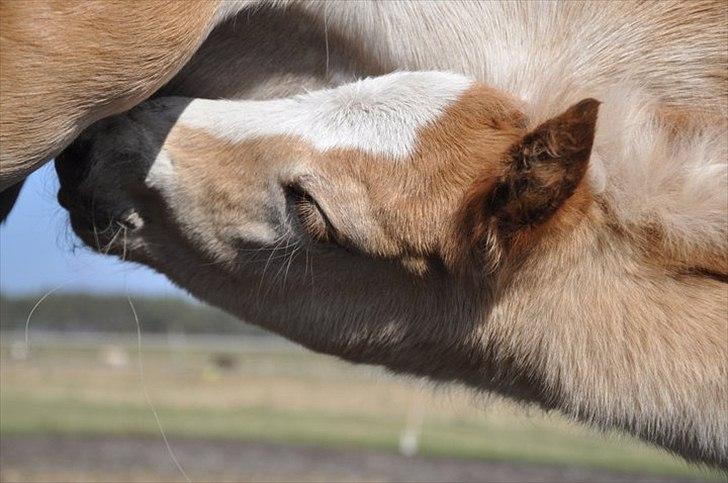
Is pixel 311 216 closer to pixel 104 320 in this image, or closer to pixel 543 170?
pixel 543 170

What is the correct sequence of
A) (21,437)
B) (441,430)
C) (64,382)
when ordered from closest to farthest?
(21,437) → (441,430) → (64,382)

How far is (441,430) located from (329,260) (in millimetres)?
22768

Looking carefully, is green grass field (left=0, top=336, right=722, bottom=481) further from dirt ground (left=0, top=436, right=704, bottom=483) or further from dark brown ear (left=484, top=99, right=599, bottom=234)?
dark brown ear (left=484, top=99, right=599, bottom=234)

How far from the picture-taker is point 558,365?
11.4ft

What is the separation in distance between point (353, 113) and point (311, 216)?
0.37 meters

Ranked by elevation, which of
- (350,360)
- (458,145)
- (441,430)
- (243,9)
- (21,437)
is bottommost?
(441,430)

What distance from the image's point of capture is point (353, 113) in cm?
351

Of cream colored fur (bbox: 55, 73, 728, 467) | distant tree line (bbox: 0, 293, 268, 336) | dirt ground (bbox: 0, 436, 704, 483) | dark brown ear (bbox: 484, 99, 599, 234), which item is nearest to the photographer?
dark brown ear (bbox: 484, 99, 599, 234)

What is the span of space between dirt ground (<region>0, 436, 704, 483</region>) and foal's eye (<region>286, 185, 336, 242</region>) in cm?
1031

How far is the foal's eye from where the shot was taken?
3.46 metres

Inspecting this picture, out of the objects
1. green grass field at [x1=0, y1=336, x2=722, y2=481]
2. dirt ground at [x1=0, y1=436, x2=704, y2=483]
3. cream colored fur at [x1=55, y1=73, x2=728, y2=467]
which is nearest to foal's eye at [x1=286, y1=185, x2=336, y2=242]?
cream colored fur at [x1=55, y1=73, x2=728, y2=467]

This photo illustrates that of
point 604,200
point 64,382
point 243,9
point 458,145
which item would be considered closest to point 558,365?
point 604,200

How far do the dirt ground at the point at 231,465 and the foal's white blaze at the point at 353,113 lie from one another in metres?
10.2

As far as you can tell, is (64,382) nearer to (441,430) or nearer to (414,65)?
(441,430)
